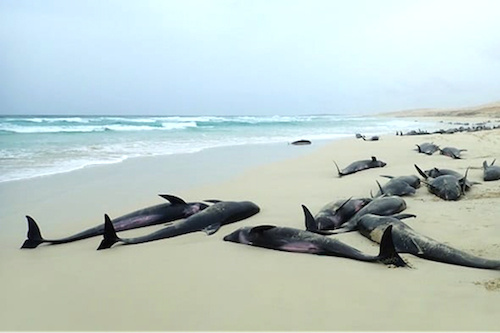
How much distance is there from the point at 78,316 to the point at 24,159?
10468 mm

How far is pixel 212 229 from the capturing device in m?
4.86

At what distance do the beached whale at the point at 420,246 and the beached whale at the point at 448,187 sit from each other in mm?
1983

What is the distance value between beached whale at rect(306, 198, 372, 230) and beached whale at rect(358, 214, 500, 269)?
1.43 ft

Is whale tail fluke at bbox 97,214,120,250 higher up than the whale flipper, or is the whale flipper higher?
whale tail fluke at bbox 97,214,120,250

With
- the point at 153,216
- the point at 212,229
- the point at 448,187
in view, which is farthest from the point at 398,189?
the point at 153,216

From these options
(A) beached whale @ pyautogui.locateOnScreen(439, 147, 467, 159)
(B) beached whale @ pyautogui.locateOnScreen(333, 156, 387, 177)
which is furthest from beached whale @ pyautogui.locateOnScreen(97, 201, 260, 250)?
(A) beached whale @ pyautogui.locateOnScreen(439, 147, 467, 159)

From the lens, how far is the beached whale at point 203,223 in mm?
4297

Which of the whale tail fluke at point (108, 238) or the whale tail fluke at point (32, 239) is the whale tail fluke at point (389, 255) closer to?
the whale tail fluke at point (108, 238)

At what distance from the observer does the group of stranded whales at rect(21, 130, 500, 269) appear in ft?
11.9

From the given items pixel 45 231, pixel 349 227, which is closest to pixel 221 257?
pixel 349 227

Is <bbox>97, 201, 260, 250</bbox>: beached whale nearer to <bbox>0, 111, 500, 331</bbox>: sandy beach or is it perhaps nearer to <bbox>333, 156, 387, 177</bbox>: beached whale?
<bbox>0, 111, 500, 331</bbox>: sandy beach

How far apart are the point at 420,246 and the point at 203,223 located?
2.40 metres

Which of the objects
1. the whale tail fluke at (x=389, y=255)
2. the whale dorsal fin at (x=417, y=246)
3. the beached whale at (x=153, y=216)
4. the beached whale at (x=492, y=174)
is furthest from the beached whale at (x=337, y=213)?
the beached whale at (x=492, y=174)

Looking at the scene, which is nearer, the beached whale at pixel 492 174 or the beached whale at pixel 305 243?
the beached whale at pixel 305 243
